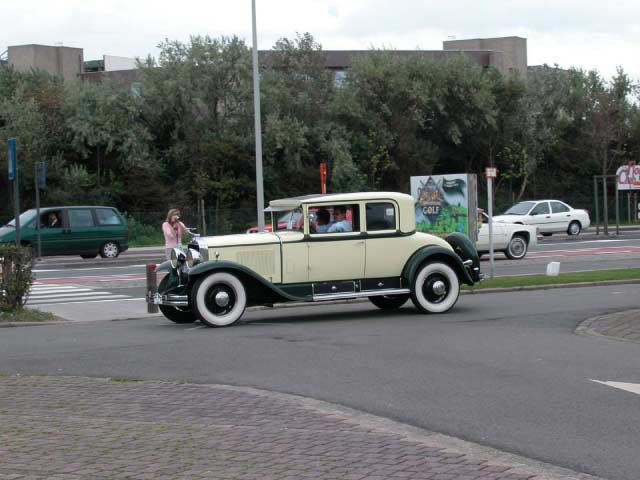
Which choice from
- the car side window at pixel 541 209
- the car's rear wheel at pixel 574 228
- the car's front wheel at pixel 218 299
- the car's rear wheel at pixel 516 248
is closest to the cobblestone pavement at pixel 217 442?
the car's front wheel at pixel 218 299

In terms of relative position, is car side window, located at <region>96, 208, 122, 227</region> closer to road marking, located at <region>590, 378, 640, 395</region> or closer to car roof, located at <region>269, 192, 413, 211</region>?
car roof, located at <region>269, 192, 413, 211</region>

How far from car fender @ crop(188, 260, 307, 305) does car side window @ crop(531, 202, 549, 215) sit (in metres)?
26.9

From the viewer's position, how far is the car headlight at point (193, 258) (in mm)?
14641

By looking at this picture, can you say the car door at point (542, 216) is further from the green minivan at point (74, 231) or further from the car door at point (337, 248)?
the car door at point (337, 248)

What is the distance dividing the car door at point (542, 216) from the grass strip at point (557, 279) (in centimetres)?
1737

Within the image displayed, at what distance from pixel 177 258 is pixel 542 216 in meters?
27.9

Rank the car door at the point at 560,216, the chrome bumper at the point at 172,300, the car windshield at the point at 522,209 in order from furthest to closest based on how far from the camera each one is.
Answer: the car door at the point at 560,216, the car windshield at the point at 522,209, the chrome bumper at the point at 172,300

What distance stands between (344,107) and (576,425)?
143ft

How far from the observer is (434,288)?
15523mm

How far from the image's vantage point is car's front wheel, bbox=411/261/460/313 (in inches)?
607

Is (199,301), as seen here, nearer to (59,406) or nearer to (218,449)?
(59,406)

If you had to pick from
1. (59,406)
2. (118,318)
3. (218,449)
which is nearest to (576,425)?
(218,449)

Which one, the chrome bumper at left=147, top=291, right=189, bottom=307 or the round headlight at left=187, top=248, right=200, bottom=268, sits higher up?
the round headlight at left=187, top=248, right=200, bottom=268

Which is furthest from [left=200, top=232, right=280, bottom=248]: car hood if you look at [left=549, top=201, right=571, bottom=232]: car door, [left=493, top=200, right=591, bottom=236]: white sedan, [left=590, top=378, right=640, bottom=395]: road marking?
[left=549, top=201, right=571, bottom=232]: car door
